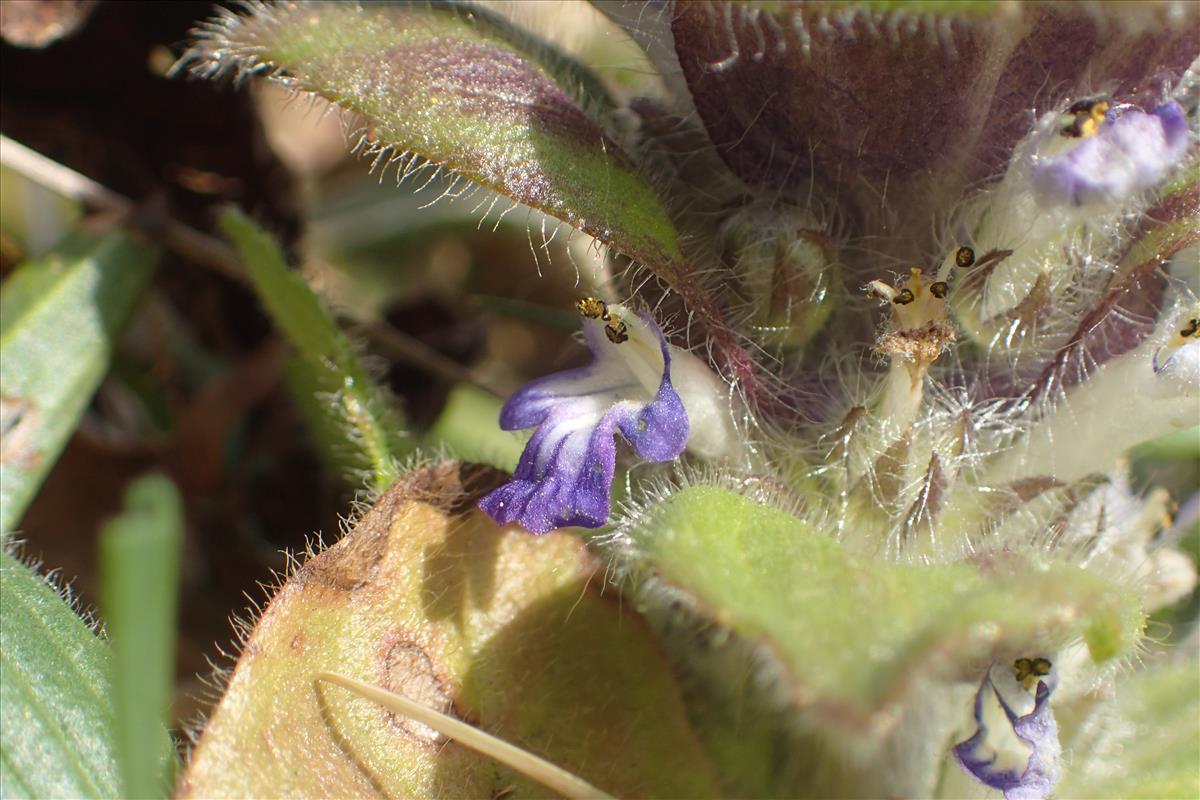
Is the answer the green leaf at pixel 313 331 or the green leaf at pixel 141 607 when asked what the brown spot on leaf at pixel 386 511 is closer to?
the green leaf at pixel 313 331

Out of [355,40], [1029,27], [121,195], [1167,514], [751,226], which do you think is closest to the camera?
[1029,27]

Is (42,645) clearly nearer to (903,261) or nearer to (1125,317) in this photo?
(903,261)

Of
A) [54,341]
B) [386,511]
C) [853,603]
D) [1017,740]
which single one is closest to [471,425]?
[54,341]

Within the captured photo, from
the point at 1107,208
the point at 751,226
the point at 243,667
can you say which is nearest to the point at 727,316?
the point at 751,226

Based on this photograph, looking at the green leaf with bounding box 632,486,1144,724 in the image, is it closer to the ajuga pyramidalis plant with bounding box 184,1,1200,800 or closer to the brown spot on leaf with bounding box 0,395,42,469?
the ajuga pyramidalis plant with bounding box 184,1,1200,800

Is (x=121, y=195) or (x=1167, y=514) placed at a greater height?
(x=1167, y=514)

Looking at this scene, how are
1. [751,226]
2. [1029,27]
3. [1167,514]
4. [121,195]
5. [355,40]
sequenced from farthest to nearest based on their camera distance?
[121,195] → [1167,514] → [751,226] → [355,40] → [1029,27]
